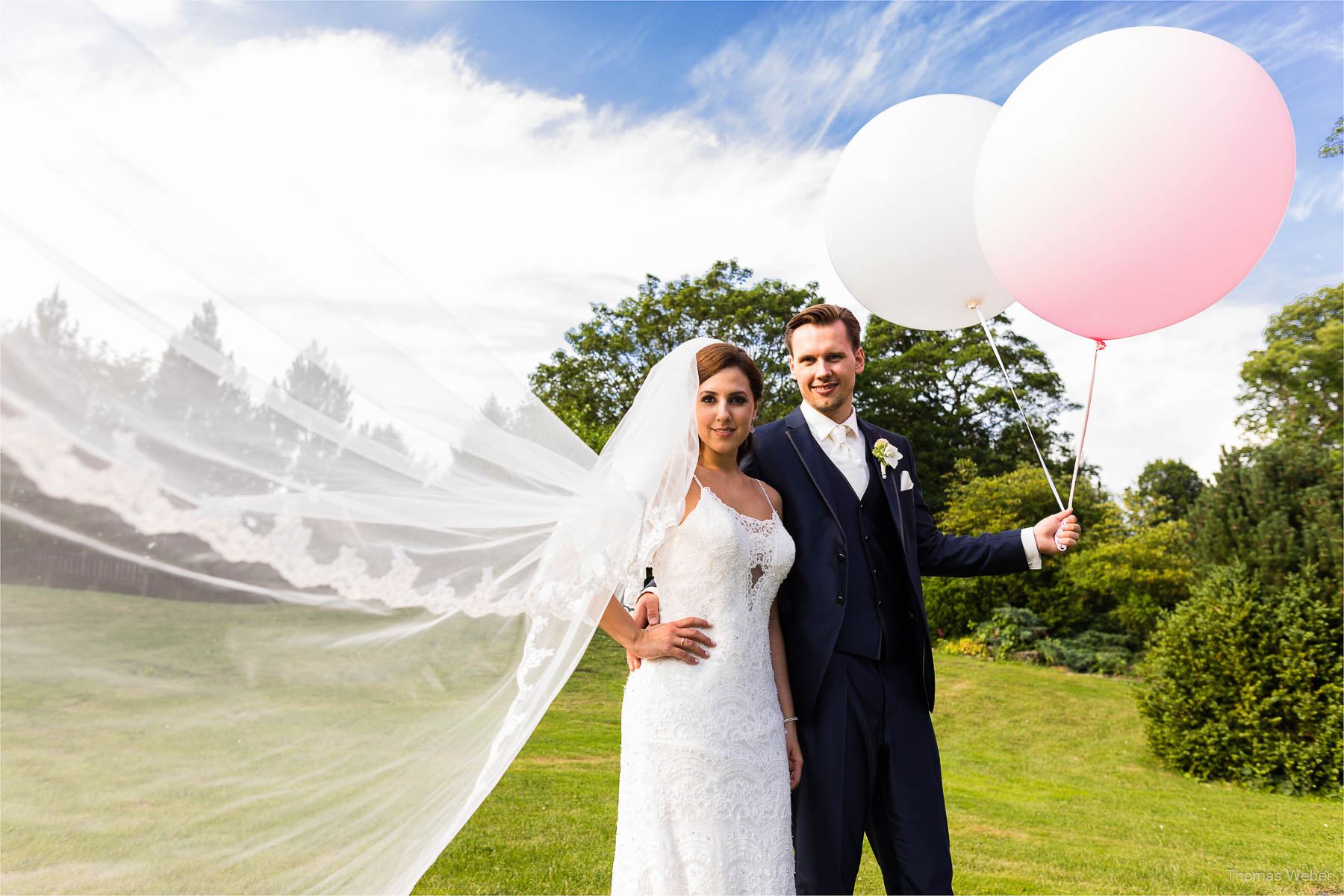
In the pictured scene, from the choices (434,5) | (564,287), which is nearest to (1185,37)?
(434,5)

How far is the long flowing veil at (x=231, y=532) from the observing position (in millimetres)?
1841

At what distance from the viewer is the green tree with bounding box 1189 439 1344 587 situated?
8.60 m

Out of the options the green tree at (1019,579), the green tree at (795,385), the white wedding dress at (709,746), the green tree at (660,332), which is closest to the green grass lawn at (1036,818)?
the white wedding dress at (709,746)

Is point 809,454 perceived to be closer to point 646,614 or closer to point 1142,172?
point 646,614

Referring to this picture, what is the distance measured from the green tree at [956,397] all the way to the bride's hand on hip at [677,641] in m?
23.6

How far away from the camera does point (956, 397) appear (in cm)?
2719

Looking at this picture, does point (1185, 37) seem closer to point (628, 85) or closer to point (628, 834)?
point (628, 834)

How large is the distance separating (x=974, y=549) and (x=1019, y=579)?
15986 millimetres

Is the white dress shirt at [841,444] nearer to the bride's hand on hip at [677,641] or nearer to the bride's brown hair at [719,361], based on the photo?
the bride's brown hair at [719,361]

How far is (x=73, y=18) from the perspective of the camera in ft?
6.35

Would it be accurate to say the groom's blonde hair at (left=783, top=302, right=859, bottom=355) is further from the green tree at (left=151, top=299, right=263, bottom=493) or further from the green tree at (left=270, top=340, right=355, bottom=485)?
the green tree at (left=151, top=299, right=263, bottom=493)

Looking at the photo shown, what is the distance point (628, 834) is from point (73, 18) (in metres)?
2.47

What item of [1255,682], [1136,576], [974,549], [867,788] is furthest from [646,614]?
[1136,576]

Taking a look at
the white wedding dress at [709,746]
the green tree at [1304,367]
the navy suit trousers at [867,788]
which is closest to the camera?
the white wedding dress at [709,746]
